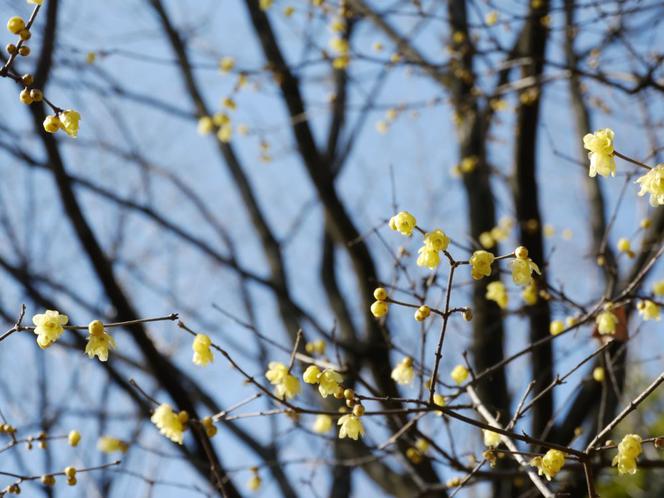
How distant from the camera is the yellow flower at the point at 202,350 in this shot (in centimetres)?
194

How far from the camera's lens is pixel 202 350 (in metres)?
1.96

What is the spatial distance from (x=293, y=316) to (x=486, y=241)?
4.87ft

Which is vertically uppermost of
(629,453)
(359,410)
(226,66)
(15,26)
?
(226,66)

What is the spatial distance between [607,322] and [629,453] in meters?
0.75

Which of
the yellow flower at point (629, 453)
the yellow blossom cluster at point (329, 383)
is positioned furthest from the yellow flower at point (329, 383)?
the yellow flower at point (629, 453)

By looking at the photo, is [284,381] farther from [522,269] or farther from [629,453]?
[629,453]

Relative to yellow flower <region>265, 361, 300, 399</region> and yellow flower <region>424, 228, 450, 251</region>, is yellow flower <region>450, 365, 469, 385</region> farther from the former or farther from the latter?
yellow flower <region>424, 228, 450, 251</region>

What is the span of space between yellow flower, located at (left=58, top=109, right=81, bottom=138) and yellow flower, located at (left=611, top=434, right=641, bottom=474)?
144 centimetres

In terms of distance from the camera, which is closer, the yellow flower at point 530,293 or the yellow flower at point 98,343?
→ the yellow flower at point 98,343

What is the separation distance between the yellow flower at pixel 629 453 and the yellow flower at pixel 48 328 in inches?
51.3

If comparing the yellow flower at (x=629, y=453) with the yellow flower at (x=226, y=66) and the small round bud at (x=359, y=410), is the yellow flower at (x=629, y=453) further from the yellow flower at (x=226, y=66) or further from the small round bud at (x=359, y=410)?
the yellow flower at (x=226, y=66)

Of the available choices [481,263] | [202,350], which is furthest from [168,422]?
[481,263]

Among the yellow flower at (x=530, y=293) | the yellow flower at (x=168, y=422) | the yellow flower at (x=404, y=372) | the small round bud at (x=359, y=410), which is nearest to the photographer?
the small round bud at (x=359, y=410)

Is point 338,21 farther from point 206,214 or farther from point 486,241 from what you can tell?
point 206,214
